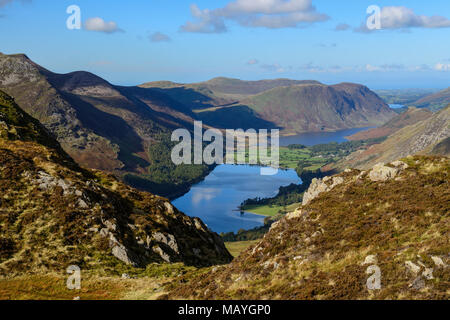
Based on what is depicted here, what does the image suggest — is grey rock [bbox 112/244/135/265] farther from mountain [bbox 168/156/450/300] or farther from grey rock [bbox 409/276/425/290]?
grey rock [bbox 409/276/425/290]

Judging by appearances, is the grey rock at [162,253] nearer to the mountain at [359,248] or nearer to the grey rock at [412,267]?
the mountain at [359,248]

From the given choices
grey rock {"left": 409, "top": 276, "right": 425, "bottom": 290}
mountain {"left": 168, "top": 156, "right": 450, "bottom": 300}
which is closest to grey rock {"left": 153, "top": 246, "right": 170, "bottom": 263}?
mountain {"left": 168, "top": 156, "right": 450, "bottom": 300}

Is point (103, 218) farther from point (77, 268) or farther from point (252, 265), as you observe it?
point (252, 265)

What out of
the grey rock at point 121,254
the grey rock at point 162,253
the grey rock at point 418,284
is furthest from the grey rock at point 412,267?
the grey rock at point 162,253

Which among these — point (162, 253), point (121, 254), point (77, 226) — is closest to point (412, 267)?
point (121, 254)

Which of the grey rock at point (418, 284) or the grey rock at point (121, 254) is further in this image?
the grey rock at point (121, 254)

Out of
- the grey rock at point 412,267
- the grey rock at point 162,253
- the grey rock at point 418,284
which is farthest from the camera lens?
the grey rock at point 162,253
